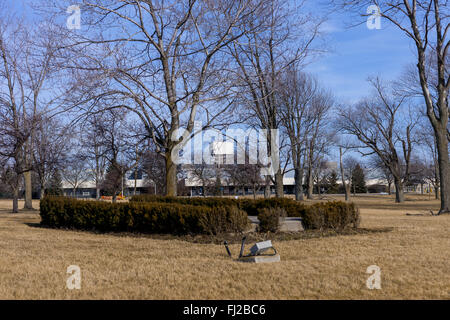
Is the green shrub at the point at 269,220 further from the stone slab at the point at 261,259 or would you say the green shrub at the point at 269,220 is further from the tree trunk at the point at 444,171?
the tree trunk at the point at 444,171

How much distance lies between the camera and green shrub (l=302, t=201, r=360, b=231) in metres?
10.3

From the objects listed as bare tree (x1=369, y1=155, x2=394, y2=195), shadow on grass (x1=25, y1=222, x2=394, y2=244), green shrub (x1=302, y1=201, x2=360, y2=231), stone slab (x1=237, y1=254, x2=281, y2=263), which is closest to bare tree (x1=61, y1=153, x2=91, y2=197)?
shadow on grass (x1=25, y1=222, x2=394, y2=244)

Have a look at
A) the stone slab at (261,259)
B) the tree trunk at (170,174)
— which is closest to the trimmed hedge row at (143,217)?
the tree trunk at (170,174)

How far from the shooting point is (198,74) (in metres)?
13.3

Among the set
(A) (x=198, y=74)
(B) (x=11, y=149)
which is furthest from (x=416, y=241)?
(B) (x=11, y=149)

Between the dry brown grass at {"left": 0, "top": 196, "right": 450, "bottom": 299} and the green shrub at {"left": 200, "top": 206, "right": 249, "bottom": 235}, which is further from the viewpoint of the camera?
the green shrub at {"left": 200, "top": 206, "right": 249, "bottom": 235}

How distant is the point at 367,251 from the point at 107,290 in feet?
15.6

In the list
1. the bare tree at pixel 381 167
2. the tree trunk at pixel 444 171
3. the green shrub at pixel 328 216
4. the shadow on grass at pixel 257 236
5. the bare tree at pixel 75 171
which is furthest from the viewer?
the bare tree at pixel 381 167

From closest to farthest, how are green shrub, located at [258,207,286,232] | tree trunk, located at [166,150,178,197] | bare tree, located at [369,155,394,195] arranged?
green shrub, located at [258,207,286,232]
tree trunk, located at [166,150,178,197]
bare tree, located at [369,155,394,195]

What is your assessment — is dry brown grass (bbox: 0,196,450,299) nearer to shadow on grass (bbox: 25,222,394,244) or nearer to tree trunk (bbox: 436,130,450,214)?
shadow on grass (bbox: 25,222,394,244)

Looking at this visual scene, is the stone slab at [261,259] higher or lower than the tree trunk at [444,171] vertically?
lower

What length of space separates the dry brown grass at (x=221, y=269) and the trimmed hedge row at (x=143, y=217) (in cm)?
89

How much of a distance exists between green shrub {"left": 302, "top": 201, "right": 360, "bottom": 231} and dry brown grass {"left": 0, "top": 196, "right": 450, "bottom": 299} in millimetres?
A: 867

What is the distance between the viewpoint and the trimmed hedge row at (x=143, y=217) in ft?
31.8
